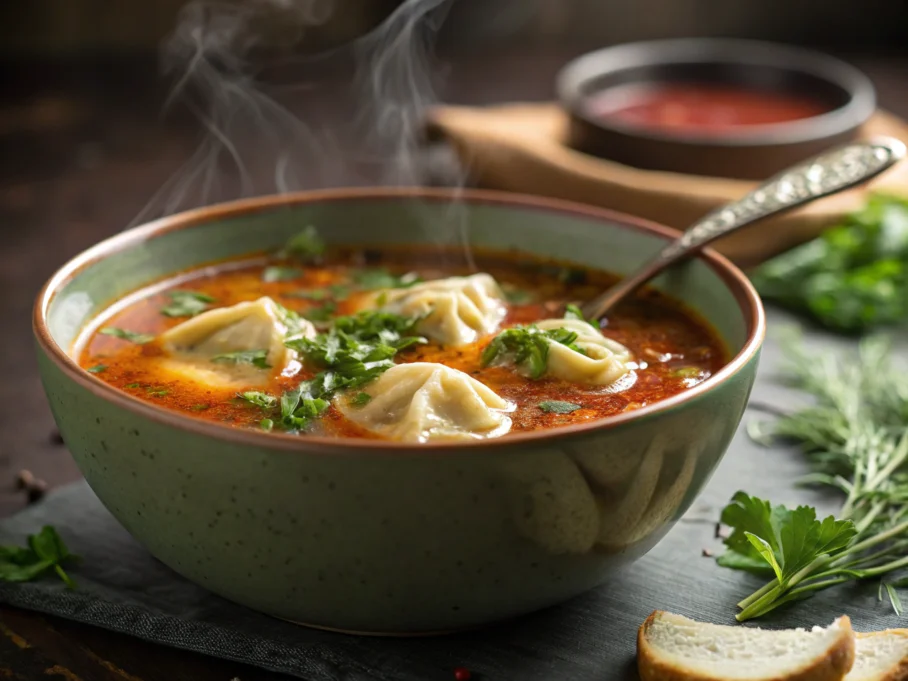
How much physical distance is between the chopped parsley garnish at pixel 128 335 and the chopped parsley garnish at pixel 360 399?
700mm

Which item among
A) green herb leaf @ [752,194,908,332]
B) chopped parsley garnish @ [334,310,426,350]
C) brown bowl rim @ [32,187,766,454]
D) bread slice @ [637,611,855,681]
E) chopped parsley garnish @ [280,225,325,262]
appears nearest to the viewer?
brown bowl rim @ [32,187,766,454]

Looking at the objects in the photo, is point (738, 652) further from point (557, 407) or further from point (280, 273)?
point (280, 273)

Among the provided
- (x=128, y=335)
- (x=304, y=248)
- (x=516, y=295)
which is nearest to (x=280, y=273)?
(x=304, y=248)

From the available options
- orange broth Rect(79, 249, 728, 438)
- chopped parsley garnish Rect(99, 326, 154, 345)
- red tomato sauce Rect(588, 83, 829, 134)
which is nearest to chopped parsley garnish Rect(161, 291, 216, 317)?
orange broth Rect(79, 249, 728, 438)

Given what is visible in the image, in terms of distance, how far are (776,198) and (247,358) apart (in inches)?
63.7

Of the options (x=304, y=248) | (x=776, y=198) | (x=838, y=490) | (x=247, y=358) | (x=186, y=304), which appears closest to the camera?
(x=247, y=358)

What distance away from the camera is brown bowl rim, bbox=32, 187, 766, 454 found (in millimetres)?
2039

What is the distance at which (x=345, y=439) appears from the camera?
210cm

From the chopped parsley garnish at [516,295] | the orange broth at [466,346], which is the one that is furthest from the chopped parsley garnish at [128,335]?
the chopped parsley garnish at [516,295]

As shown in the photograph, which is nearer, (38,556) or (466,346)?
(38,556)

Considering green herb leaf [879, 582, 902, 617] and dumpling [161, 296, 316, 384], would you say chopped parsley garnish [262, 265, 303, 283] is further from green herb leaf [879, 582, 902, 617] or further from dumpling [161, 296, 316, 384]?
green herb leaf [879, 582, 902, 617]

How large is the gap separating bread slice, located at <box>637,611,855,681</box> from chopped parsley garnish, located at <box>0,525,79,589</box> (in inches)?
52.5

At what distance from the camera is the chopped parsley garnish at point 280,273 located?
137 inches

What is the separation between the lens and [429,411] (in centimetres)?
251
